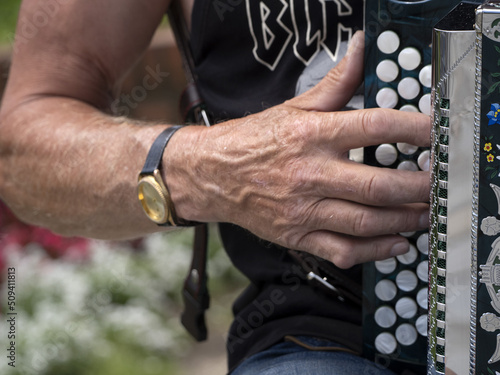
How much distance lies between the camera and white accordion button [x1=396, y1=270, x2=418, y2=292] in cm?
102

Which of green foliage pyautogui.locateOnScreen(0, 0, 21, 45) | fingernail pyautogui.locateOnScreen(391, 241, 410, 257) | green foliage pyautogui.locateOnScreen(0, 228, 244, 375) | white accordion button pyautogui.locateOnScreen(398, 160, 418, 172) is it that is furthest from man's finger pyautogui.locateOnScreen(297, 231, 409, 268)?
green foliage pyautogui.locateOnScreen(0, 0, 21, 45)

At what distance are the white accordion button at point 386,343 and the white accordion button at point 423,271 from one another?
111mm

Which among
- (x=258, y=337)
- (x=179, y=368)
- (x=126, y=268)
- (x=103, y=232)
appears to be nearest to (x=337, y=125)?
(x=258, y=337)

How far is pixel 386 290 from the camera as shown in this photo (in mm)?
1035

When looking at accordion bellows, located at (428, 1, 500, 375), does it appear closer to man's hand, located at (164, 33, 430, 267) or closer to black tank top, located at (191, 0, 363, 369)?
man's hand, located at (164, 33, 430, 267)

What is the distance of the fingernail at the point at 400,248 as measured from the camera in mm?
971

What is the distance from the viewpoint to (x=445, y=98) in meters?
0.78

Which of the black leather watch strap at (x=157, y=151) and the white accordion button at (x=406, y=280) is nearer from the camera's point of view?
the white accordion button at (x=406, y=280)

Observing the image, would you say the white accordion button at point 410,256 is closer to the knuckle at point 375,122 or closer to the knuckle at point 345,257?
the knuckle at point 345,257

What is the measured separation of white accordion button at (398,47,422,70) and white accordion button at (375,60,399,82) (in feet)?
0.04

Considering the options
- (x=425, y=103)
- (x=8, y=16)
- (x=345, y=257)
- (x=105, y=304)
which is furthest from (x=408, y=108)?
(x=8, y=16)

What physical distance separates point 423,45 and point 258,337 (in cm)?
64

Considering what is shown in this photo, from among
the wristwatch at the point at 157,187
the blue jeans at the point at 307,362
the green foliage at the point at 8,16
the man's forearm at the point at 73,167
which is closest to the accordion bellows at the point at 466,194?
the blue jeans at the point at 307,362

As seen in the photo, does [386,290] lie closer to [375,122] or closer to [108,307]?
[375,122]
